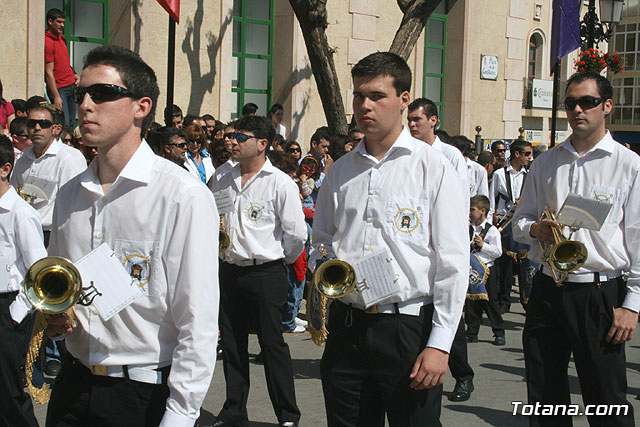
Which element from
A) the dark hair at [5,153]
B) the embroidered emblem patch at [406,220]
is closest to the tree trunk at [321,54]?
the dark hair at [5,153]

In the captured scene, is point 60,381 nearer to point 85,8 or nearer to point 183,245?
point 183,245

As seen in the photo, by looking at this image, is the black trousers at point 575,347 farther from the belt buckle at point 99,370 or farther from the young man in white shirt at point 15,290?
the young man in white shirt at point 15,290

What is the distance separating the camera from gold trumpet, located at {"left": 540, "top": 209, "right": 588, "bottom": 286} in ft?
15.0

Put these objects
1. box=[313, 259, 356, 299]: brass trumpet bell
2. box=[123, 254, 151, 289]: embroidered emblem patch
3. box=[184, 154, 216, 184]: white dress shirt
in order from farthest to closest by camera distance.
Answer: box=[184, 154, 216, 184]: white dress shirt
box=[313, 259, 356, 299]: brass trumpet bell
box=[123, 254, 151, 289]: embroidered emblem patch

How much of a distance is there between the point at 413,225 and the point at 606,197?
5.07 ft

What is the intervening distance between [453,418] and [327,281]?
2901 mm

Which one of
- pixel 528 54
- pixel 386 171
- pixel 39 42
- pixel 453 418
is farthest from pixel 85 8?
pixel 528 54

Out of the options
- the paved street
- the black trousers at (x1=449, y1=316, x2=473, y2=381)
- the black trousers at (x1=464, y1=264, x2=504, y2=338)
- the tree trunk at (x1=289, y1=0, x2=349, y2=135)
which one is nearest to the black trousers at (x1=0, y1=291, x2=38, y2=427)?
the paved street

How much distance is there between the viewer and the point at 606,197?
15.4 feet

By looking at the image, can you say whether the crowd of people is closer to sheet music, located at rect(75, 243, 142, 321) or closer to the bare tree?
sheet music, located at rect(75, 243, 142, 321)

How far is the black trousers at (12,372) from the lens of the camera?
4453 millimetres

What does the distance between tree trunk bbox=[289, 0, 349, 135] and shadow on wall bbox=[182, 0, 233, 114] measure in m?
2.87

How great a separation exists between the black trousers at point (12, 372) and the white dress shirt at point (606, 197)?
10.2ft

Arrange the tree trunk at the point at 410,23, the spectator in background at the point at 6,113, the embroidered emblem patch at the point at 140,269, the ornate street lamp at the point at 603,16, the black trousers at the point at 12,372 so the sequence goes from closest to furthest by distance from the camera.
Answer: the embroidered emblem patch at the point at 140,269 < the black trousers at the point at 12,372 < the spectator in background at the point at 6,113 < the tree trunk at the point at 410,23 < the ornate street lamp at the point at 603,16
